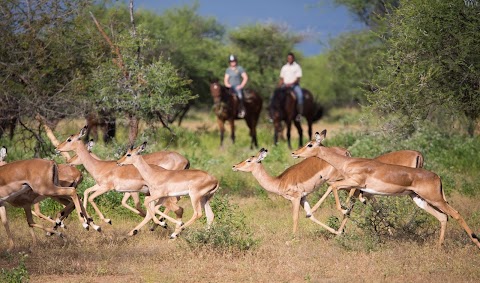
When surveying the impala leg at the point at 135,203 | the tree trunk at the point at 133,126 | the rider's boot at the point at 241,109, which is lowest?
the rider's boot at the point at 241,109

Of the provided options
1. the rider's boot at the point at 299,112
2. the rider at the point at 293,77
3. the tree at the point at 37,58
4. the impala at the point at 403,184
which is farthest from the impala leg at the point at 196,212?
the rider's boot at the point at 299,112

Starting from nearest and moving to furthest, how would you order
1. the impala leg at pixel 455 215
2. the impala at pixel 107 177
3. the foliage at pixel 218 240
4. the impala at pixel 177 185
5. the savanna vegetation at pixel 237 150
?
the savanna vegetation at pixel 237 150, the impala leg at pixel 455 215, the foliage at pixel 218 240, the impala at pixel 177 185, the impala at pixel 107 177

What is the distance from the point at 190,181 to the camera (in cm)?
1079

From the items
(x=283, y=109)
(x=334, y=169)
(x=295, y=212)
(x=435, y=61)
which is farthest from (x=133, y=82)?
(x=283, y=109)

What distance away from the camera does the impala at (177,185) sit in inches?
424

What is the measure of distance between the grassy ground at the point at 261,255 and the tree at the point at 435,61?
141 centimetres

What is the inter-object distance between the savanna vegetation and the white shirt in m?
3.01

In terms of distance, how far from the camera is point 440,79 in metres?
10.9

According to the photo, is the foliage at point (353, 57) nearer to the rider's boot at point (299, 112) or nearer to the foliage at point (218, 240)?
the rider's boot at point (299, 112)

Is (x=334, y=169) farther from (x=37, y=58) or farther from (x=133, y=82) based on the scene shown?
(x=37, y=58)

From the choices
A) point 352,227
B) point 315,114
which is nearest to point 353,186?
point 352,227

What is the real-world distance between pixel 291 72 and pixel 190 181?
13.4m

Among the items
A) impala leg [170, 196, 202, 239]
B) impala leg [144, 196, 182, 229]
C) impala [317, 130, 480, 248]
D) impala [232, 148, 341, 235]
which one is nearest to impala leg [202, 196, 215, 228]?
impala leg [170, 196, 202, 239]

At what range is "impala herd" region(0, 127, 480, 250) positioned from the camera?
9.84 m
